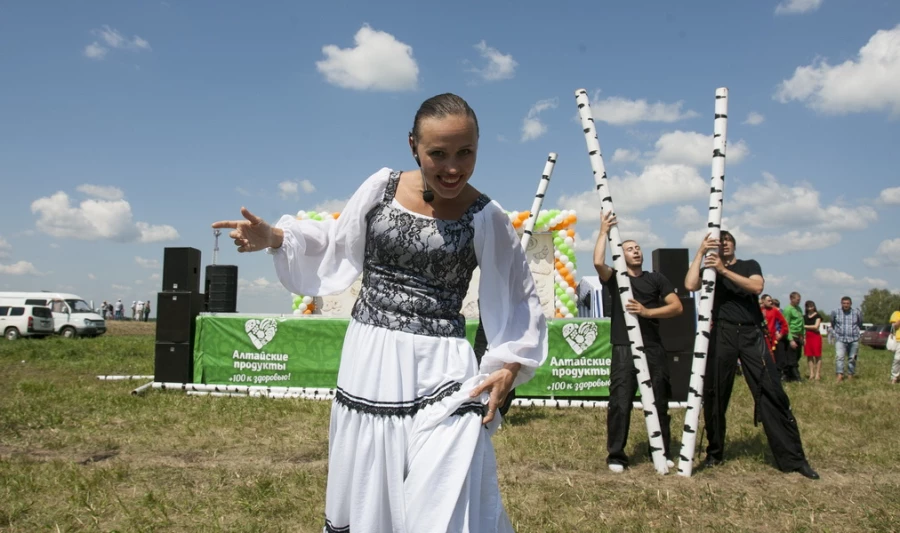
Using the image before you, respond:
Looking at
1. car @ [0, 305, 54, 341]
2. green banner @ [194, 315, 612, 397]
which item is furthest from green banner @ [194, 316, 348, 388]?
car @ [0, 305, 54, 341]

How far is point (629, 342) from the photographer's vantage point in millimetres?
5789

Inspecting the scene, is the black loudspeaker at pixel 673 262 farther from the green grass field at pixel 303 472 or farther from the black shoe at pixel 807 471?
the black shoe at pixel 807 471

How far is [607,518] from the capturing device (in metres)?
4.14

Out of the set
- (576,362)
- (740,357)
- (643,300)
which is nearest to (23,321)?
(576,362)

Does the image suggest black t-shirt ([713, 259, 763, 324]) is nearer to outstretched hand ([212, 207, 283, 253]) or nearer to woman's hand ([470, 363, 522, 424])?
woman's hand ([470, 363, 522, 424])

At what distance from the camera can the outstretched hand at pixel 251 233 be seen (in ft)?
7.54

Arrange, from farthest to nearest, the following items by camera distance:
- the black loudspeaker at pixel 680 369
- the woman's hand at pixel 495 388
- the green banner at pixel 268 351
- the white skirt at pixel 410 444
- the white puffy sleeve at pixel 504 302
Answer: the green banner at pixel 268 351
the black loudspeaker at pixel 680 369
the white puffy sleeve at pixel 504 302
the woman's hand at pixel 495 388
the white skirt at pixel 410 444

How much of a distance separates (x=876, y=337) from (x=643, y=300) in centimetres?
3780

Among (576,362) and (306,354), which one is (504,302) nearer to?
(576,362)

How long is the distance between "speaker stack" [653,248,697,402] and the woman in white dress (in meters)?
5.69

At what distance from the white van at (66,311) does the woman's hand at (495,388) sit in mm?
27840

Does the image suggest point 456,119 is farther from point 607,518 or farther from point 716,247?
point 716,247

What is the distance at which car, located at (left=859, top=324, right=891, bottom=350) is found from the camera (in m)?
35.9

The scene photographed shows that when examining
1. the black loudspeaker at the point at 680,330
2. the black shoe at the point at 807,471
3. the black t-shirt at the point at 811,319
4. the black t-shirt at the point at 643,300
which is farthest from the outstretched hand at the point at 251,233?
the black t-shirt at the point at 811,319
